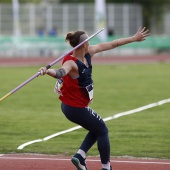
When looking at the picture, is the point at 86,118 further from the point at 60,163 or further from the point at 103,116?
the point at 103,116

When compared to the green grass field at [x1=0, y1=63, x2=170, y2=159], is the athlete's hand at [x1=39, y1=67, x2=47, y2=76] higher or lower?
higher

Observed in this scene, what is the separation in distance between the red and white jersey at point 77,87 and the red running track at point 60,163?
4.18 ft

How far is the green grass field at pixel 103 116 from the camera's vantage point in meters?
13.2

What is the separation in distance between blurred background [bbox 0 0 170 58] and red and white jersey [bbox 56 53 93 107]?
37.5 meters

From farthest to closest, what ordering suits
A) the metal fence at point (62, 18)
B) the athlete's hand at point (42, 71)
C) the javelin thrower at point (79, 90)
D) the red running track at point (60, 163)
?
1. the metal fence at point (62, 18)
2. the red running track at point (60, 163)
3. the javelin thrower at point (79, 90)
4. the athlete's hand at point (42, 71)

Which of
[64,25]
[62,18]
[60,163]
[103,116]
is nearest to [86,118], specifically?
[60,163]

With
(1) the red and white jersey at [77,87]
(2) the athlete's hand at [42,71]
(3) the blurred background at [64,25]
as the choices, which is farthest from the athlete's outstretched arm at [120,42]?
(3) the blurred background at [64,25]

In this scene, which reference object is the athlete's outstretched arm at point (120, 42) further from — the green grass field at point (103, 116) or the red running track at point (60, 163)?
the green grass field at point (103, 116)

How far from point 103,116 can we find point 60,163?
6.56 m

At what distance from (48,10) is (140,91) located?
31.6m

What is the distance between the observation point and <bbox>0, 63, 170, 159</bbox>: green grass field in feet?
43.2

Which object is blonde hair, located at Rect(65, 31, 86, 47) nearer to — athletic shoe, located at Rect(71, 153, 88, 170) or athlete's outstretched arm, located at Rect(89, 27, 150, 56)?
athlete's outstretched arm, located at Rect(89, 27, 150, 56)

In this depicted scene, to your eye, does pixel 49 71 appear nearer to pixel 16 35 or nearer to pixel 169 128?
pixel 169 128

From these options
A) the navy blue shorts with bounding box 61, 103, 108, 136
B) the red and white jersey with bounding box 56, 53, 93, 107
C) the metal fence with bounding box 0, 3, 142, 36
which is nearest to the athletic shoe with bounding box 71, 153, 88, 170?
the navy blue shorts with bounding box 61, 103, 108, 136
